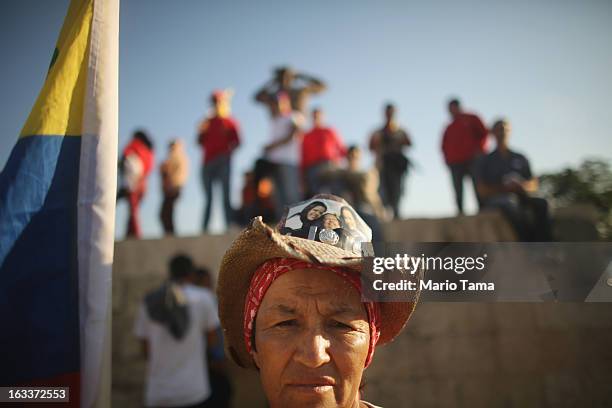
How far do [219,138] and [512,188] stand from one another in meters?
3.74

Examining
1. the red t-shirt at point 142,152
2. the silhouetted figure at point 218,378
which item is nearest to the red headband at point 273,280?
the silhouetted figure at point 218,378

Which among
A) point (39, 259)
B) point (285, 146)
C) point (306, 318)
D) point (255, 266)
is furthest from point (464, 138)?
point (39, 259)

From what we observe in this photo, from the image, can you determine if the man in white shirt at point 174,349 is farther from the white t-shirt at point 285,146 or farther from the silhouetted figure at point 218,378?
the white t-shirt at point 285,146

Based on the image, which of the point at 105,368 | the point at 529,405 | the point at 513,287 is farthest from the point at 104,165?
the point at 529,405

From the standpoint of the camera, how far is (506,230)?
5.01m

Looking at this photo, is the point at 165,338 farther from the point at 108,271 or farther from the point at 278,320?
the point at 278,320

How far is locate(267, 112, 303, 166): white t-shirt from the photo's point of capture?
600 centimetres

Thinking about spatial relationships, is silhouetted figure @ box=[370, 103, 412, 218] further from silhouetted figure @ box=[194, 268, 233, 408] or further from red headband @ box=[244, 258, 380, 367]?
red headband @ box=[244, 258, 380, 367]

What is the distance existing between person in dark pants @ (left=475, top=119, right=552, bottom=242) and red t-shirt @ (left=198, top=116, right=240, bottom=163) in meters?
3.18

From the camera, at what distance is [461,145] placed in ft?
18.6

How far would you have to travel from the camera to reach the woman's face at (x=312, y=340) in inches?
61.7

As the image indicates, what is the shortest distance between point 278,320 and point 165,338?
283 cm

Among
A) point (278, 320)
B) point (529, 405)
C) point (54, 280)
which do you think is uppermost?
point (54, 280)

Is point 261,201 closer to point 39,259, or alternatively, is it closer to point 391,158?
point 391,158
